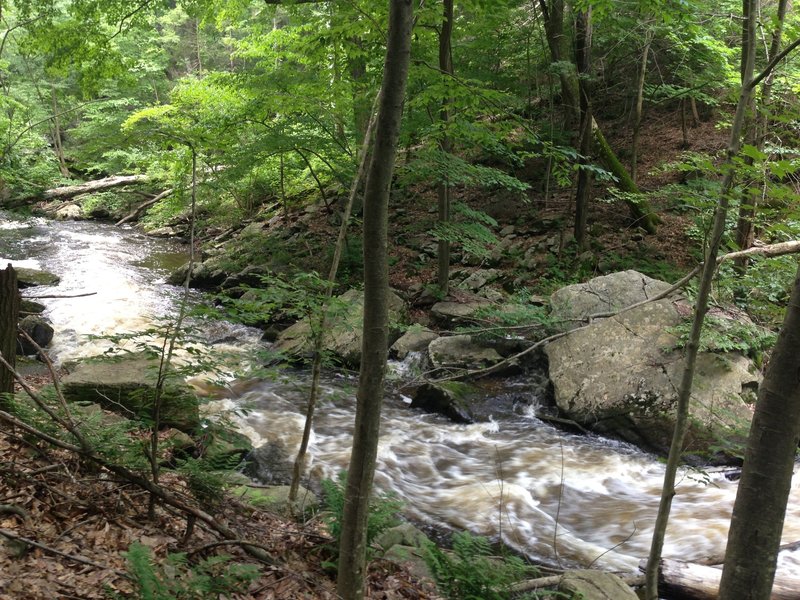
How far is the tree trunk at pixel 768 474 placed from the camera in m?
2.01

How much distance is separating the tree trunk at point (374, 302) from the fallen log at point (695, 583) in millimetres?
2421

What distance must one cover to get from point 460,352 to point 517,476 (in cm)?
269

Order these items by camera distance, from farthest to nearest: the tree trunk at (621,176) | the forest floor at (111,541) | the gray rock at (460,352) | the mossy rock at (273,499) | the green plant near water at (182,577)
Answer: the tree trunk at (621,176), the gray rock at (460,352), the mossy rock at (273,499), the forest floor at (111,541), the green plant near water at (182,577)

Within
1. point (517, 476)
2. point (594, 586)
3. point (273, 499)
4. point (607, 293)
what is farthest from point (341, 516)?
point (607, 293)

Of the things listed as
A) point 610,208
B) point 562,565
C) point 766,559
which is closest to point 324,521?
point 562,565

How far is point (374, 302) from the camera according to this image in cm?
242

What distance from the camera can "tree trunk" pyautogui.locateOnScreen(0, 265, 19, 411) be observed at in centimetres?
396

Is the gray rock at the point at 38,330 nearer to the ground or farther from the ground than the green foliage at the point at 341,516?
nearer to the ground

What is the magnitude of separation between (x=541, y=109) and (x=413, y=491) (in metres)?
11.5

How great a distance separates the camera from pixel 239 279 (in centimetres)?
1280

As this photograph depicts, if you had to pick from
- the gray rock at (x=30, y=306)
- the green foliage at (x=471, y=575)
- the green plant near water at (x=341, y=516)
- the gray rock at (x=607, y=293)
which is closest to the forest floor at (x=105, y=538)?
the green plant near water at (x=341, y=516)

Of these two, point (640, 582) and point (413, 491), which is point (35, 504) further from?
point (640, 582)

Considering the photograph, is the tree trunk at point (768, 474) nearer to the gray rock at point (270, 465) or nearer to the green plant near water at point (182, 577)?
the green plant near water at point (182, 577)

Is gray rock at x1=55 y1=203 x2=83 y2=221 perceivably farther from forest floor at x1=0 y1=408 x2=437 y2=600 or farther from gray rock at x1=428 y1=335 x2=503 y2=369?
forest floor at x1=0 y1=408 x2=437 y2=600
